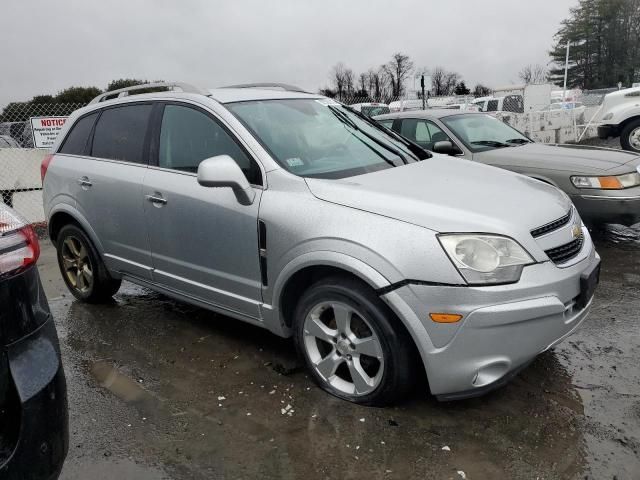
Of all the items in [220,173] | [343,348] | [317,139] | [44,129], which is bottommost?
[343,348]

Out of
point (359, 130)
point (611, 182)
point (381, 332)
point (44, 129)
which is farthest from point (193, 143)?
point (44, 129)

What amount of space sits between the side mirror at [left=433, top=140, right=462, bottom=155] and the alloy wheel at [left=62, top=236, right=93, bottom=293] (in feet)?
12.8

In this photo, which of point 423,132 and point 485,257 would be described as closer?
point 485,257

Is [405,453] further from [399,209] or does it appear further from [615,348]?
[615,348]

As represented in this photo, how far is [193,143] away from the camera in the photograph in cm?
361

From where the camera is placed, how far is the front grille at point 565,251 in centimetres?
272

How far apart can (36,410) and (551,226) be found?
96.9 inches

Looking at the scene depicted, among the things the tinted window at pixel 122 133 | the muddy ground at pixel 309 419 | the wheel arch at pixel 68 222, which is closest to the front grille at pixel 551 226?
the muddy ground at pixel 309 419

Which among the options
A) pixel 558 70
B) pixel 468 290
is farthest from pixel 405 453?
pixel 558 70

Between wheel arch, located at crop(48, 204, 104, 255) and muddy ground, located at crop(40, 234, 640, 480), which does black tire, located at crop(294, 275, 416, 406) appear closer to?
muddy ground, located at crop(40, 234, 640, 480)

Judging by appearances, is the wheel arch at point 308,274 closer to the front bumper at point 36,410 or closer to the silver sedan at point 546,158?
the front bumper at point 36,410

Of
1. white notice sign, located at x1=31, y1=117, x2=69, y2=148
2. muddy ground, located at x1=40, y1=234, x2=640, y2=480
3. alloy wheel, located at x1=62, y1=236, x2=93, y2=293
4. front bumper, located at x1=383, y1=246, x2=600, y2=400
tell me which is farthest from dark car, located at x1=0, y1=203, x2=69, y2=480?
white notice sign, located at x1=31, y1=117, x2=69, y2=148

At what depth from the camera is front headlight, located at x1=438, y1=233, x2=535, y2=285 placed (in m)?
2.48

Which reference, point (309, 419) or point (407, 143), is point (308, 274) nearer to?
point (309, 419)
